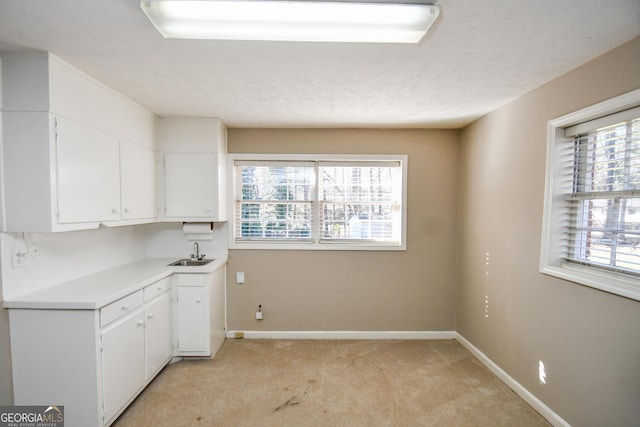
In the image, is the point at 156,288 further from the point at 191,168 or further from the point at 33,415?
the point at 191,168

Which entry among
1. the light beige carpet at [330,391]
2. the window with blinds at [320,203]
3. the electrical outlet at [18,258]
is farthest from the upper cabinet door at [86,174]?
the light beige carpet at [330,391]

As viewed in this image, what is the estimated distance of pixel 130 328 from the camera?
2.11m

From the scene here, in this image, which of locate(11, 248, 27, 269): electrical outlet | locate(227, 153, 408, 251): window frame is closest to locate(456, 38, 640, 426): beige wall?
locate(227, 153, 408, 251): window frame

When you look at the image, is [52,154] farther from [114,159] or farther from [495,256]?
[495,256]

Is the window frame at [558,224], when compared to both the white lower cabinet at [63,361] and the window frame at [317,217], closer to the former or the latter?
the window frame at [317,217]

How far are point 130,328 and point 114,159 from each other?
138cm

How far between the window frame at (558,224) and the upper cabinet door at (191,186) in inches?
119

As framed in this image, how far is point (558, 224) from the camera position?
Answer: 2.06 m

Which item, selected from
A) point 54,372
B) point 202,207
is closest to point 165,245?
point 202,207

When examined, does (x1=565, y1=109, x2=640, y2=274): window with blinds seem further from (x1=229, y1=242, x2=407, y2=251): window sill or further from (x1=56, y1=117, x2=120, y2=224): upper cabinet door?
(x1=56, y1=117, x2=120, y2=224): upper cabinet door

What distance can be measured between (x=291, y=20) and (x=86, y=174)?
6.02 feet

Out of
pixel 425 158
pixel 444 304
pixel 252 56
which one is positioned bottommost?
pixel 444 304

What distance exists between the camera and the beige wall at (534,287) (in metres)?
1.61

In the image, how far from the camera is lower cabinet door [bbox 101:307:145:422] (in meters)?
1.85
